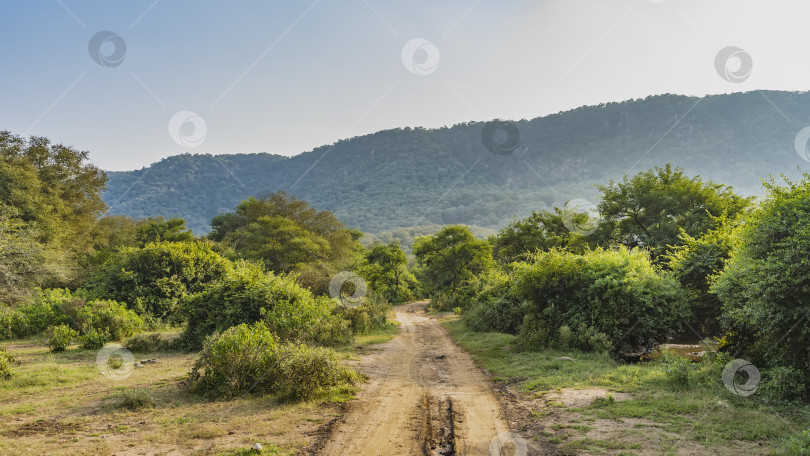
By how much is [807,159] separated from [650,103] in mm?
56005

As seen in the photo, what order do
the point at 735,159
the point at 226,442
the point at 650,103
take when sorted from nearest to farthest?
the point at 226,442, the point at 735,159, the point at 650,103

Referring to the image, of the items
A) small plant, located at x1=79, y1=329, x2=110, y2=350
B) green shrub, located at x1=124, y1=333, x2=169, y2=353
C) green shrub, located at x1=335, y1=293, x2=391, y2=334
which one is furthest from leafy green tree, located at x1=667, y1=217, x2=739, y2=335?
small plant, located at x1=79, y1=329, x2=110, y2=350

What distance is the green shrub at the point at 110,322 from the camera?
1738cm

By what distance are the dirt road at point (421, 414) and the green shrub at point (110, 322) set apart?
10504 mm

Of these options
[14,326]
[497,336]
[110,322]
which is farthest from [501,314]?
[14,326]

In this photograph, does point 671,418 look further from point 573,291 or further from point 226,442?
point 573,291

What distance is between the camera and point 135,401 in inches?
346

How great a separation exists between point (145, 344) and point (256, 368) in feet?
28.4

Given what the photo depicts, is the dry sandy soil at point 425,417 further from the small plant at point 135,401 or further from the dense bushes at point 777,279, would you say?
the dense bushes at point 777,279

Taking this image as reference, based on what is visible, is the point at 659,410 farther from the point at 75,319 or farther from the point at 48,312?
the point at 48,312

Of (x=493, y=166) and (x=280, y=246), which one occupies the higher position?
(x=493, y=166)

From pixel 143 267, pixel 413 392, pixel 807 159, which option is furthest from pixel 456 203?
pixel 413 392

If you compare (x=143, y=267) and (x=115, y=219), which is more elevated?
(x=115, y=219)

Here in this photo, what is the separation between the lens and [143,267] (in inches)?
981
